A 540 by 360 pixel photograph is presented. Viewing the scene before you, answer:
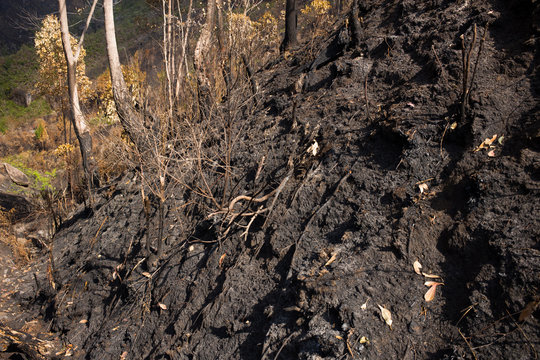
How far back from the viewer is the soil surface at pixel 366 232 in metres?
1.90

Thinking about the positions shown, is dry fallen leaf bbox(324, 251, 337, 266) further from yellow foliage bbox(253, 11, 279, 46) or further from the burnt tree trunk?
yellow foliage bbox(253, 11, 279, 46)

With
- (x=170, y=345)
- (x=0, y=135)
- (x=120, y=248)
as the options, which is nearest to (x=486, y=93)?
(x=170, y=345)

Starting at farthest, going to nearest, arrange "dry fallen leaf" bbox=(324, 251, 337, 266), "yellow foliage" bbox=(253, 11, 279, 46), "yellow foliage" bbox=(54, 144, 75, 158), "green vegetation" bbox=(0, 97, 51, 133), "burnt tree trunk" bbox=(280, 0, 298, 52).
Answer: "green vegetation" bbox=(0, 97, 51, 133) < "yellow foliage" bbox=(253, 11, 279, 46) < "yellow foliage" bbox=(54, 144, 75, 158) < "burnt tree trunk" bbox=(280, 0, 298, 52) < "dry fallen leaf" bbox=(324, 251, 337, 266)

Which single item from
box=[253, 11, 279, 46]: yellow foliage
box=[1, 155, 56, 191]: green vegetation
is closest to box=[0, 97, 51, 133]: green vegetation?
box=[1, 155, 56, 191]: green vegetation

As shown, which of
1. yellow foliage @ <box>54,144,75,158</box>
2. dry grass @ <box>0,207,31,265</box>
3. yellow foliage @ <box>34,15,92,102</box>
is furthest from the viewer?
yellow foliage @ <box>34,15,92,102</box>

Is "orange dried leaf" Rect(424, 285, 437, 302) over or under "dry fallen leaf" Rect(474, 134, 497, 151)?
under

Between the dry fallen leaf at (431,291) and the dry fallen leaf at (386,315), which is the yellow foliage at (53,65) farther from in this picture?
the dry fallen leaf at (431,291)

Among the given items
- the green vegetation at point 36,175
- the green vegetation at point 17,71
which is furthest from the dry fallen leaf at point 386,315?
the green vegetation at point 17,71

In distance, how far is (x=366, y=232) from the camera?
2.40m

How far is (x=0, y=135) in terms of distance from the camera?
14031 millimetres

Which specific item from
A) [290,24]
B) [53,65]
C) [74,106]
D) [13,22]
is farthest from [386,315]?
[13,22]

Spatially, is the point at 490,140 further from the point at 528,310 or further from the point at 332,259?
the point at 332,259

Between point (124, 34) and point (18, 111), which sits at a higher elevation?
point (124, 34)

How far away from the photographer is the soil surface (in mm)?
1896
